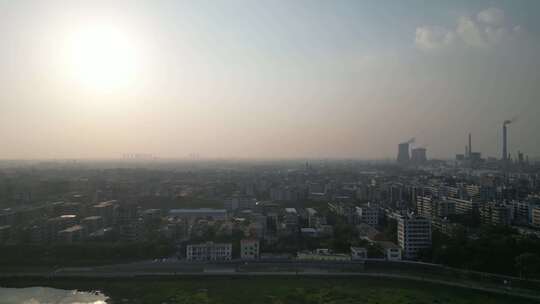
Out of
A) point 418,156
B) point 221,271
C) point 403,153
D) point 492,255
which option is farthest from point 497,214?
point 403,153

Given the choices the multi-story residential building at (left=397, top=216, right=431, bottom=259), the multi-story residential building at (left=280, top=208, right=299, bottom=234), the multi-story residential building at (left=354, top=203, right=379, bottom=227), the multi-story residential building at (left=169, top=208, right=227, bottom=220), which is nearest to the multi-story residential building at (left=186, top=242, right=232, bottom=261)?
the multi-story residential building at (left=280, top=208, right=299, bottom=234)

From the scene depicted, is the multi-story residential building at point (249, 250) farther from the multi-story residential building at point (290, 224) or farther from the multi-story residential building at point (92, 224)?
the multi-story residential building at point (92, 224)

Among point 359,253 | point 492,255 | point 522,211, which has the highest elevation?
point 522,211

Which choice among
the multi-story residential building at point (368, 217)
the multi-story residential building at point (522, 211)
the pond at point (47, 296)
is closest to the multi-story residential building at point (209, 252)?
the pond at point (47, 296)

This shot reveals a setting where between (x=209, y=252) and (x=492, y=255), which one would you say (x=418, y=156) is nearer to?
(x=492, y=255)

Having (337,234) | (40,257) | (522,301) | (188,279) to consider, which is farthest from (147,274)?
(522,301)
